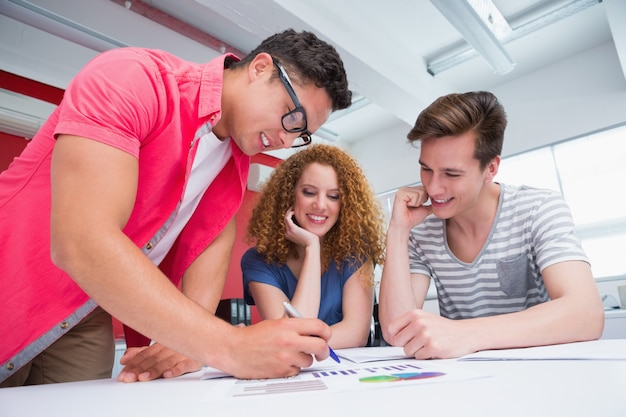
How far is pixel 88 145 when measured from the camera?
72 centimetres

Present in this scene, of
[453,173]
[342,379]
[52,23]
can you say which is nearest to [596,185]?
[453,173]

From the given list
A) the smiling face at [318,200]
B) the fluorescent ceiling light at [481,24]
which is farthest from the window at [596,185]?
the smiling face at [318,200]

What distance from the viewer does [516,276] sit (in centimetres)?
155

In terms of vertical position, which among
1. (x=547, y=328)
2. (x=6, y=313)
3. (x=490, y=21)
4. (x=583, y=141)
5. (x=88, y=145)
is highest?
(x=490, y=21)

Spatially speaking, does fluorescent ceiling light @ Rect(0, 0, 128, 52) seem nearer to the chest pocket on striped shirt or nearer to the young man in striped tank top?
the young man in striped tank top

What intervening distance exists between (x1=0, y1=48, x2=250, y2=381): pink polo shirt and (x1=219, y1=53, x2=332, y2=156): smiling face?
107mm

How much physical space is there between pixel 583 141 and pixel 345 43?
2.89 metres

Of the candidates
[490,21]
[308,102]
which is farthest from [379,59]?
[308,102]

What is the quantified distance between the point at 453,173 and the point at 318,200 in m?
0.73

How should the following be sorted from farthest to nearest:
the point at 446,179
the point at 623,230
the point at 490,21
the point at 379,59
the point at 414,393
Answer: the point at 623,230, the point at 379,59, the point at 490,21, the point at 446,179, the point at 414,393

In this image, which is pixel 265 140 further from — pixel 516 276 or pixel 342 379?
pixel 516 276

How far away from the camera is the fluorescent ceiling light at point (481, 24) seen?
110 inches

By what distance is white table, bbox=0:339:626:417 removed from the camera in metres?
0.43

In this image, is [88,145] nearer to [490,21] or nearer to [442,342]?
[442,342]
